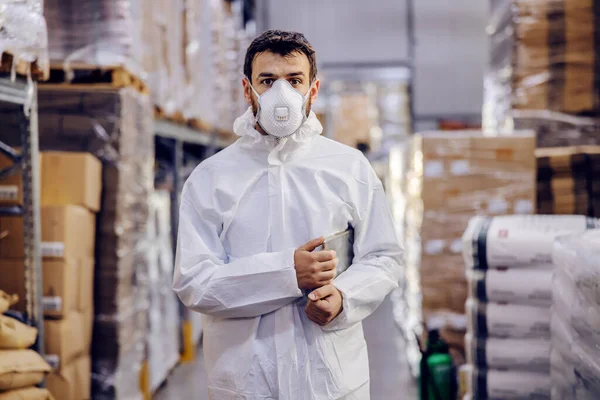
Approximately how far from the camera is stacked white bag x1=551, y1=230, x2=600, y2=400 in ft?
6.52

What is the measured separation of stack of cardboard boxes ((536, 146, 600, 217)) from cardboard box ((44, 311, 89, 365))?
10.3ft

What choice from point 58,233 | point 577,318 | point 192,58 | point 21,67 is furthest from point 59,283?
point 192,58

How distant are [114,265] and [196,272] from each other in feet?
7.33

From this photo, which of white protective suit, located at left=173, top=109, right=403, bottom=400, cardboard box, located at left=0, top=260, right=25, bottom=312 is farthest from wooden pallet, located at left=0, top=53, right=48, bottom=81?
white protective suit, located at left=173, top=109, right=403, bottom=400

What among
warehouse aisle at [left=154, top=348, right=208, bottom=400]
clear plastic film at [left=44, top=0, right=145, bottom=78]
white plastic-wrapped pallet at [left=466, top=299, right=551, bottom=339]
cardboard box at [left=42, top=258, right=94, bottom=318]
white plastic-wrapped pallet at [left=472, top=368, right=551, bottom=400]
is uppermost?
clear plastic film at [left=44, top=0, right=145, bottom=78]

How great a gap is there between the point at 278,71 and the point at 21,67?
54.9 inches

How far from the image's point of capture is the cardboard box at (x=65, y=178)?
3631 millimetres

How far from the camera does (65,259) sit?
11.5ft

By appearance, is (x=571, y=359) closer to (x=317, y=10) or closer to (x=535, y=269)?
(x=535, y=269)

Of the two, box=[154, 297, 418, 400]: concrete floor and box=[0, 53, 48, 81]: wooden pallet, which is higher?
box=[0, 53, 48, 81]: wooden pallet

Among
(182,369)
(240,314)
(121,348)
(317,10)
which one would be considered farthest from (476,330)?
(317,10)

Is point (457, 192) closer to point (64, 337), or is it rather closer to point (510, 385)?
point (510, 385)

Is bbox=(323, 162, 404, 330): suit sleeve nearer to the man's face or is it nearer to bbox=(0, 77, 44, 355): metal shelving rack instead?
the man's face

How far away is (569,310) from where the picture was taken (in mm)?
2260
